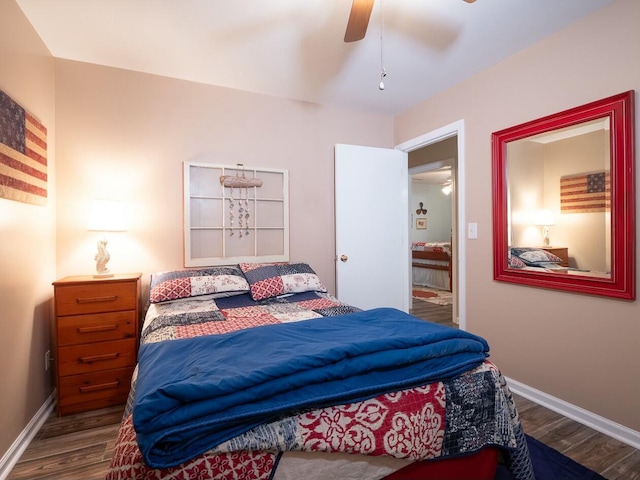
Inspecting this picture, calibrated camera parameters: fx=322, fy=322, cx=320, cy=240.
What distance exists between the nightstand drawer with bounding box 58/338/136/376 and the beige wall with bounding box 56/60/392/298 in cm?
59

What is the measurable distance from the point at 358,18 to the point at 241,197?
1727mm

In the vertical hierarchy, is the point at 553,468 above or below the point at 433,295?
below

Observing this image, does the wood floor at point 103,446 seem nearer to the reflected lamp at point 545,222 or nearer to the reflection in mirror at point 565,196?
the reflection in mirror at point 565,196

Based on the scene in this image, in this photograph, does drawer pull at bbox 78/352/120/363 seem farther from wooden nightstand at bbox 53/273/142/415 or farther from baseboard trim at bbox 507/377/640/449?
baseboard trim at bbox 507/377/640/449

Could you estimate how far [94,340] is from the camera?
2.09 m

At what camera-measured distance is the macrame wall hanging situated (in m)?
2.82

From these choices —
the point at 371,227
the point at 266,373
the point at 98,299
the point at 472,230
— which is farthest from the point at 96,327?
the point at 472,230

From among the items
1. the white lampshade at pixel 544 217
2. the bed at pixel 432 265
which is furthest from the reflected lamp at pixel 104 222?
the bed at pixel 432 265

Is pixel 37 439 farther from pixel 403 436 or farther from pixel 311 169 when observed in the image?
pixel 311 169

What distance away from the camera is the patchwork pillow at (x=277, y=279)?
238 cm

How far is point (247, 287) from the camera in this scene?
96.8 inches

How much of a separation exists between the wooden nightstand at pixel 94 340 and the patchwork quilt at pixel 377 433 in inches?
47.2

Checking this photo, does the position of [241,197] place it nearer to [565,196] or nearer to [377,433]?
[377,433]

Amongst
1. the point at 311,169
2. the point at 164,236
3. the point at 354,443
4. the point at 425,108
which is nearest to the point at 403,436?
the point at 354,443
